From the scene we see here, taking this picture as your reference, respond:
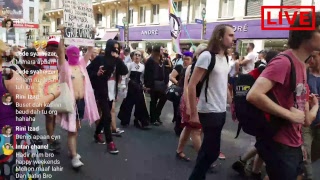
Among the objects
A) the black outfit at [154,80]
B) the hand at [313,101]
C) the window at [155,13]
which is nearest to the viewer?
the hand at [313,101]

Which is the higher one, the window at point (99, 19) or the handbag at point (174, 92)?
the window at point (99, 19)

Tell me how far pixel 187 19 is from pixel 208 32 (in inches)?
77.0

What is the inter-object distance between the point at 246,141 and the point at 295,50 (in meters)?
3.55

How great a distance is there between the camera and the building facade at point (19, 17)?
1865 millimetres

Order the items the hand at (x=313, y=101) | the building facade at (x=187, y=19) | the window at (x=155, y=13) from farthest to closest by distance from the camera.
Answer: the window at (x=155, y=13), the building facade at (x=187, y=19), the hand at (x=313, y=101)

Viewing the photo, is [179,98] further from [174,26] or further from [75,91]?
[174,26]

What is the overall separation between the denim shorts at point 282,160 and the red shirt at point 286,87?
4 cm

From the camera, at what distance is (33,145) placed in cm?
182

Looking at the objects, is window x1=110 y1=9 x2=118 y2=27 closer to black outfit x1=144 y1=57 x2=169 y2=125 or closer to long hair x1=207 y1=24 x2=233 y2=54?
black outfit x1=144 y1=57 x2=169 y2=125

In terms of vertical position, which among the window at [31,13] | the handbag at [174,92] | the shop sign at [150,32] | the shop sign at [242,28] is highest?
the shop sign at [150,32]

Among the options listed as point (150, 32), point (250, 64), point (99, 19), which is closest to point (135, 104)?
point (250, 64)

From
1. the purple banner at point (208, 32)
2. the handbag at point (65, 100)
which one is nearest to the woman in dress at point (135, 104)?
the handbag at point (65, 100)

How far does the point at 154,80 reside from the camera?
6.05 meters

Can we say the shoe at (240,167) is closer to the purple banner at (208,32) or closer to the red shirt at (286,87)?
the red shirt at (286,87)
